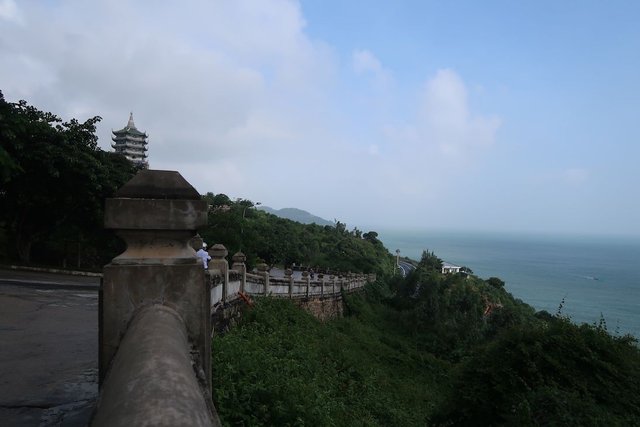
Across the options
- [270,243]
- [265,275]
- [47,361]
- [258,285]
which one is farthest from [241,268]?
[270,243]

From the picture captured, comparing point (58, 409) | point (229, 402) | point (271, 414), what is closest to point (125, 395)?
point (58, 409)

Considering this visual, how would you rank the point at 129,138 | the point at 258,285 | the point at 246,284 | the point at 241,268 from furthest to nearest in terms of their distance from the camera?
1. the point at 129,138
2. the point at 258,285
3. the point at 246,284
4. the point at 241,268

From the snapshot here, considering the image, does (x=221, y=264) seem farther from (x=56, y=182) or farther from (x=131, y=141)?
(x=131, y=141)

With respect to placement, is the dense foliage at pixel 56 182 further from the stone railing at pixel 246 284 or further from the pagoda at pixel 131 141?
the pagoda at pixel 131 141

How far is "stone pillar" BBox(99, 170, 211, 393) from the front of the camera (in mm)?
2402

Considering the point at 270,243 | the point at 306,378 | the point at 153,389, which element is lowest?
the point at 306,378

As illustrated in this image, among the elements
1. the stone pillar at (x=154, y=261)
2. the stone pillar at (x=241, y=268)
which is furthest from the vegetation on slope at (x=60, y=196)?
the stone pillar at (x=154, y=261)

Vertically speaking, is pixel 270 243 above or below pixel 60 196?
below

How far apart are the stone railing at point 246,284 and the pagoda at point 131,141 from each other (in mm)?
36608

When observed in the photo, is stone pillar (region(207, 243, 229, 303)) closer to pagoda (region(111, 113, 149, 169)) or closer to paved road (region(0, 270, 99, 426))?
paved road (region(0, 270, 99, 426))

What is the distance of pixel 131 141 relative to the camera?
51.7 metres

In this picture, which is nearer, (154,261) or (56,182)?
(154,261)

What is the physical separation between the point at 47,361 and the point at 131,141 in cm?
5085

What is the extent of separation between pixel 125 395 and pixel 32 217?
70.6 feet
